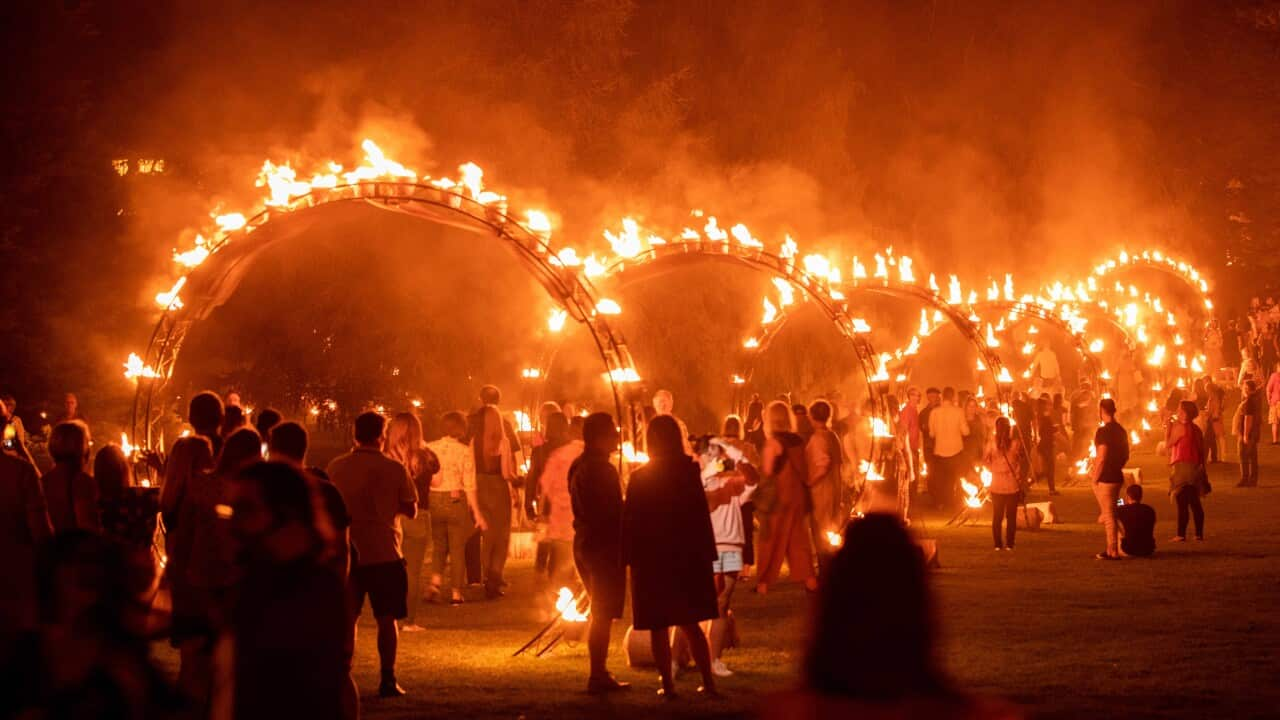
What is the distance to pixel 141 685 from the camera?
4195 mm

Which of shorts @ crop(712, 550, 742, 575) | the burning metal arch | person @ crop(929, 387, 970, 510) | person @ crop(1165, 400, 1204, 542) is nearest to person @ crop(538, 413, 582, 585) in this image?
the burning metal arch

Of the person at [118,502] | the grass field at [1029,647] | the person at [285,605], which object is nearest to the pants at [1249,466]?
the grass field at [1029,647]

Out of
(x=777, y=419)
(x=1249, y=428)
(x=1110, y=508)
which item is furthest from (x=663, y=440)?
(x=1249, y=428)

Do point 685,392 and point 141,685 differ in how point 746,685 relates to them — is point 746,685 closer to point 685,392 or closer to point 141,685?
point 141,685

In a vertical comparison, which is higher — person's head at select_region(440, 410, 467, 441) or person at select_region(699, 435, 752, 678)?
person's head at select_region(440, 410, 467, 441)

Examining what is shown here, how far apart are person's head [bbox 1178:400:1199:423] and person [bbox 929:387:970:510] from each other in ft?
17.6

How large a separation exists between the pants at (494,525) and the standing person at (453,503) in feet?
1.00

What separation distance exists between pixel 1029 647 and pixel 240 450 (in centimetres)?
635

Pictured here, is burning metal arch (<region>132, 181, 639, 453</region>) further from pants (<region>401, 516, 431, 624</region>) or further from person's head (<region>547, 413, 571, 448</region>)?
pants (<region>401, 516, 431, 624</region>)

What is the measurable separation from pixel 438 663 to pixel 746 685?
2481 millimetres

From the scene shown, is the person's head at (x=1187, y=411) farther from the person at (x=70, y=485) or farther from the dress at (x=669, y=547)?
the person at (x=70, y=485)

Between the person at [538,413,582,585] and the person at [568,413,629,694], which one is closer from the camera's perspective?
the person at [568,413,629,694]

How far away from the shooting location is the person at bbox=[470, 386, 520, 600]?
15.1 metres

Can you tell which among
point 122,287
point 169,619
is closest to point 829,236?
point 122,287
